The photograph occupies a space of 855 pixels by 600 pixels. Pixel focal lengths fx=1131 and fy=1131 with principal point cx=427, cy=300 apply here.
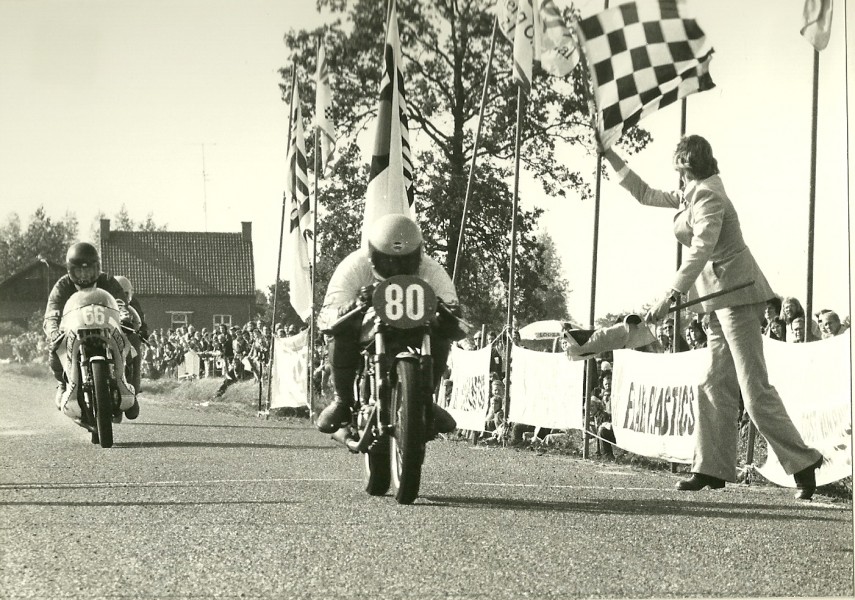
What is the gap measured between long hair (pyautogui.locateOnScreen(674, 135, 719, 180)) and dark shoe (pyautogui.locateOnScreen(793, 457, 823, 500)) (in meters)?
1.60

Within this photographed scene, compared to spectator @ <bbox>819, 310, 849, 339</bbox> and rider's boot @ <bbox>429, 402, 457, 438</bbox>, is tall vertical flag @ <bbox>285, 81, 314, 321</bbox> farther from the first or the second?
rider's boot @ <bbox>429, 402, 457, 438</bbox>

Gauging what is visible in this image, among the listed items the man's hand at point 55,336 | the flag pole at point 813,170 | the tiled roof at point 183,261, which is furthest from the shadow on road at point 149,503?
the flag pole at point 813,170

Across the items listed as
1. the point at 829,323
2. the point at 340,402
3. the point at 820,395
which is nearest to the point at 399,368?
the point at 340,402

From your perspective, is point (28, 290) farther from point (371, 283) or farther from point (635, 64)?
point (635, 64)

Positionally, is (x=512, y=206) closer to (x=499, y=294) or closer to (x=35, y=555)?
(x=499, y=294)

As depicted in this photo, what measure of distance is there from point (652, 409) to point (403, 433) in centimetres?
326

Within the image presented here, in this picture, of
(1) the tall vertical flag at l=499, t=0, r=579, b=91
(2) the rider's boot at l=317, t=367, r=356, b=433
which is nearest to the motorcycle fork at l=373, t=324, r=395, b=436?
(2) the rider's boot at l=317, t=367, r=356, b=433

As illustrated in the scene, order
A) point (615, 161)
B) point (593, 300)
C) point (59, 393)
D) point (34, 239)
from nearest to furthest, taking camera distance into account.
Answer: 1. point (615, 161)
2. point (34, 239)
3. point (59, 393)
4. point (593, 300)

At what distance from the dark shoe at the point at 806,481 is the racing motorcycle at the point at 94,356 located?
460 cm

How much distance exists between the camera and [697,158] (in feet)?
19.7

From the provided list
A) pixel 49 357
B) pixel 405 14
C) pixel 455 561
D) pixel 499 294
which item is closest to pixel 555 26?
pixel 405 14

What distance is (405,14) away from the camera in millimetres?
8398

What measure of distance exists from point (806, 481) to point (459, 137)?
146 inches

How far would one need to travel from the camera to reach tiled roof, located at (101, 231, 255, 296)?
6.61 m
